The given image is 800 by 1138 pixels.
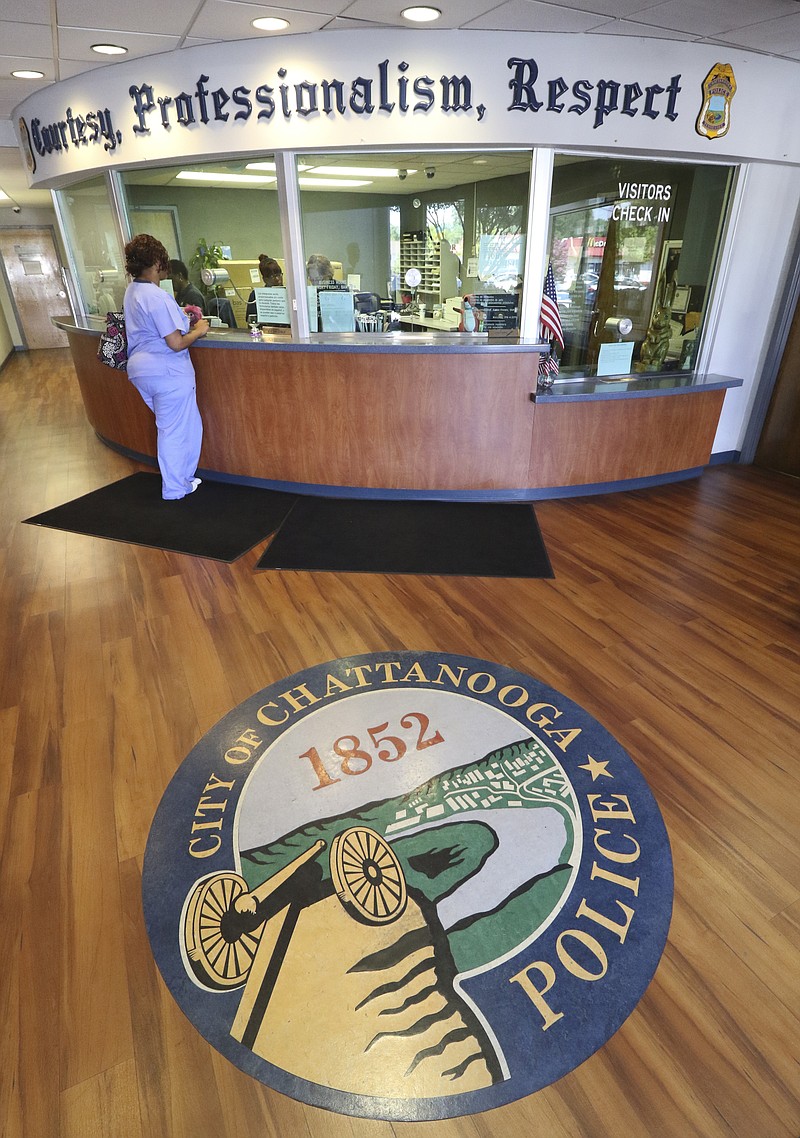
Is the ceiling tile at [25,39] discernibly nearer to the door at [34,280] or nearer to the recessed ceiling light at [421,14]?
the recessed ceiling light at [421,14]

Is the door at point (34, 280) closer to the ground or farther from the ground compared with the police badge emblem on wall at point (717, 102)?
closer to the ground

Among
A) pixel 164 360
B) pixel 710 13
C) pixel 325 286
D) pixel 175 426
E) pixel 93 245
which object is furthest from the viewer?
pixel 93 245

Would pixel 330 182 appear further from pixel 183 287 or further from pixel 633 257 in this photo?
pixel 633 257

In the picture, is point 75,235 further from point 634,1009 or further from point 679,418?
point 634,1009

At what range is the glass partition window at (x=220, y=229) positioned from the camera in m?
4.30

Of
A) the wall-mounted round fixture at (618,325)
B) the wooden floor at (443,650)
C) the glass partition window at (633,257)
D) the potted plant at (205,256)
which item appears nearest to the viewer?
the wooden floor at (443,650)

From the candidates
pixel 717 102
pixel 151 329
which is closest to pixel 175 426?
pixel 151 329

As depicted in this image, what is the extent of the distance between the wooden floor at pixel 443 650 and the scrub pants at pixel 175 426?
825 millimetres

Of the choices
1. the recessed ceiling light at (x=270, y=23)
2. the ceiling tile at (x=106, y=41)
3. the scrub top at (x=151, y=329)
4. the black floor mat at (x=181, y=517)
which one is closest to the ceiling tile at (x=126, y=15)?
the ceiling tile at (x=106, y=41)

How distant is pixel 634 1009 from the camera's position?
57.5 inches

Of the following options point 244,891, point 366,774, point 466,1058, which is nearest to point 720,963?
point 466,1058

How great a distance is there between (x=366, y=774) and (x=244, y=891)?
54 centimetres

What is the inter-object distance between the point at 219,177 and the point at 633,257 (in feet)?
10.0

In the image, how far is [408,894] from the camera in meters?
1.72
